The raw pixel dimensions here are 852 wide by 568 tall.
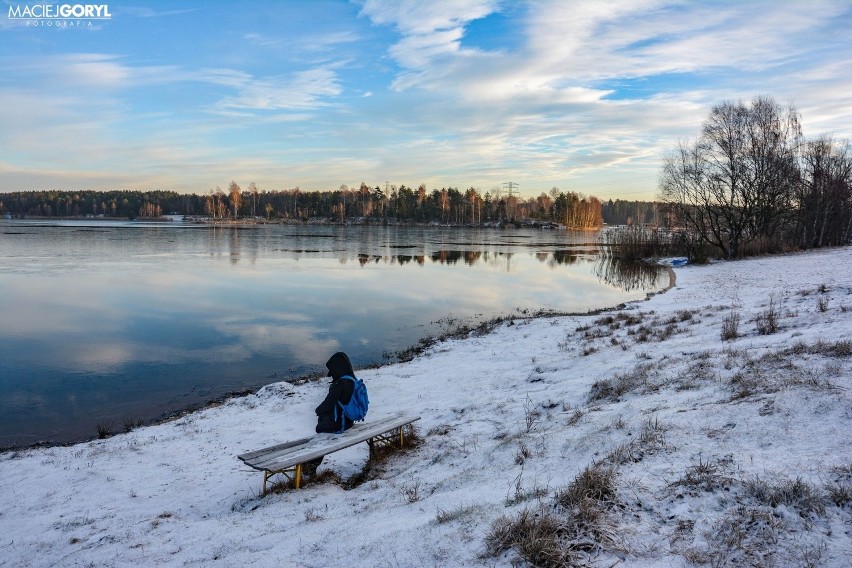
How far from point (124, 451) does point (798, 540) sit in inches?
318

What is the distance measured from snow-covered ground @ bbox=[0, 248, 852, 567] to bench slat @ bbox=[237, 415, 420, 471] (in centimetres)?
41

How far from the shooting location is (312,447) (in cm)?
587

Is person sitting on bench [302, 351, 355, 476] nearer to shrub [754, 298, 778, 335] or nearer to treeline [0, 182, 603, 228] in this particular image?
shrub [754, 298, 778, 335]

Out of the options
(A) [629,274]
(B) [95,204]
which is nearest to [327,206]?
(B) [95,204]

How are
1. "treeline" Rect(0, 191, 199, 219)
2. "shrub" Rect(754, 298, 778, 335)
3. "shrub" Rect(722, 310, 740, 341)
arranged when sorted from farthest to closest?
1. "treeline" Rect(0, 191, 199, 219)
2. "shrub" Rect(722, 310, 740, 341)
3. "shrub" Rect(754, 298, 778, 335)

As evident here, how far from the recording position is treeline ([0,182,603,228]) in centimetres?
13512

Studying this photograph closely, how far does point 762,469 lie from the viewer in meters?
4.08

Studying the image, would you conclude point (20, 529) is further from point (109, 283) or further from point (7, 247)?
point (7, 247)

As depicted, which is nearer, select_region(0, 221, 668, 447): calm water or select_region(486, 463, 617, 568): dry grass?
select_region(486, 463, 617, 568): dry grass

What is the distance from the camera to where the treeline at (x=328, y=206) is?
13512 centimetres

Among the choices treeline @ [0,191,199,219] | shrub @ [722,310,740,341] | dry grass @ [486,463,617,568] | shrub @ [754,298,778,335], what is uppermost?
treeline @ [0,191,199,219]

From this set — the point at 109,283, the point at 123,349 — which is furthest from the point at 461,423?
the point at 109,283

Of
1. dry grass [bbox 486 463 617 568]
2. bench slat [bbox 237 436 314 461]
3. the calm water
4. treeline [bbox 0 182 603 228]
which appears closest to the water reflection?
the calm water

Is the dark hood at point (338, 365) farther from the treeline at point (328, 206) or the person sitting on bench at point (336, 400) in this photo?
the treeline at point (328, 206)
